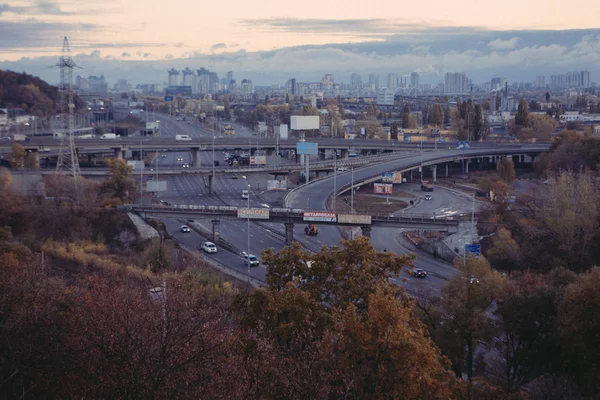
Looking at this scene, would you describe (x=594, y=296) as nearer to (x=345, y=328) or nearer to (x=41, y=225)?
(x=345, y=328)

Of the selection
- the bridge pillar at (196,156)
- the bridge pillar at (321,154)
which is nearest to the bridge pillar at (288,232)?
the bridge pillar at (196,156)

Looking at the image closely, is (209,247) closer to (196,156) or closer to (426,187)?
(426,187)

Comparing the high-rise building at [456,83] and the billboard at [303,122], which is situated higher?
the high-rise building at [456,83]

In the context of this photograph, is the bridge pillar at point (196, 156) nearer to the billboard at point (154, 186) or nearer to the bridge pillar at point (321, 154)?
the bridge pillar at point (321, 154)

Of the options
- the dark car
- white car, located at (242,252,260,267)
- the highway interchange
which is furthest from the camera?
the highway interchange

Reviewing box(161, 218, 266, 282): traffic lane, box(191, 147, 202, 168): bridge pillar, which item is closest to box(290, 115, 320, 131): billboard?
box(191, 147, 202, 168): bridge pillar

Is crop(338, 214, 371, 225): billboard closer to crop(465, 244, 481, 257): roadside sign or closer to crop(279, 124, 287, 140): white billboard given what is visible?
crop(465, 244, 481, 257): roadside sign

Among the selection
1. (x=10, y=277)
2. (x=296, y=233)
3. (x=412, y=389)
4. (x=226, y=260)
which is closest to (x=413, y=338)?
(x=412, y=389)
